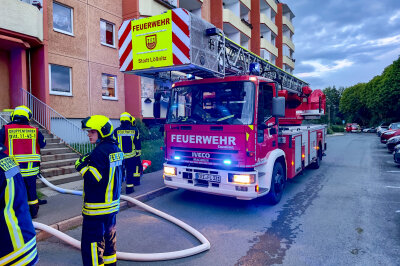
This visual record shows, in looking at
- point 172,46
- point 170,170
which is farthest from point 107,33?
point 170,170

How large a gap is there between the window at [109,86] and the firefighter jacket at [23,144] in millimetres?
9250

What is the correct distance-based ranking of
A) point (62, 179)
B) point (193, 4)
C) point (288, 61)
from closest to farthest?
point (62, 179) < point (193, 4) < point (288, 61)

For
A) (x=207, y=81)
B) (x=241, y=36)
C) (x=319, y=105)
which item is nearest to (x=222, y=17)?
(x=241, y=36)

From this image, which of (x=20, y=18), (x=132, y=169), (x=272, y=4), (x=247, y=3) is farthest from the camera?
(x=272, y=4)

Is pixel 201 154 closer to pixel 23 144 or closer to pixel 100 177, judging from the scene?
pixel 100 177

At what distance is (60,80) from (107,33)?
386cm

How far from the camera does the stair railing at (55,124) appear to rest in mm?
10135

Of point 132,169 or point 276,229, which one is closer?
point 276,229

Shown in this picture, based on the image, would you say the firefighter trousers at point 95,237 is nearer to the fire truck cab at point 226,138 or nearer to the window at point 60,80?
the fire truck cab at point 226,138

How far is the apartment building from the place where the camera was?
32.6 feet

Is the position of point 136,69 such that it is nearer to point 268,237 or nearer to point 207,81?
point 207,81

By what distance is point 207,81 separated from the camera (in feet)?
18.7

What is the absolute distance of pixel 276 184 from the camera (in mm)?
5797

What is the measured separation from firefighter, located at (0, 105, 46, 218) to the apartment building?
249 cm
